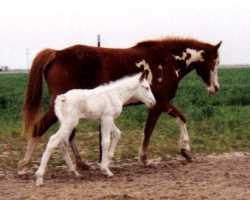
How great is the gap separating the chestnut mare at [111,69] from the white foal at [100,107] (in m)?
0.66

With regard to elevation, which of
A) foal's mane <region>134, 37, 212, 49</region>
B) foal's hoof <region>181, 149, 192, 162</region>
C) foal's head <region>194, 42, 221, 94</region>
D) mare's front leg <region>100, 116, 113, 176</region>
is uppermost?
foal's mane <region>134, 37, 212, 49</region>

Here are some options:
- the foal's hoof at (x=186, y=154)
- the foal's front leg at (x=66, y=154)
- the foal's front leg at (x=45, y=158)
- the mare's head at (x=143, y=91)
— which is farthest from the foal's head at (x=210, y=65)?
the foal's front leg at (x=45, y=158)

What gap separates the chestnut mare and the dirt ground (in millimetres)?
450

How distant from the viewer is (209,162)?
35.0 ft

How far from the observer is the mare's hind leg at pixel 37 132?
941cm

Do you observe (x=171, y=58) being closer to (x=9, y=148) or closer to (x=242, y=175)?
(x=242, y=175)

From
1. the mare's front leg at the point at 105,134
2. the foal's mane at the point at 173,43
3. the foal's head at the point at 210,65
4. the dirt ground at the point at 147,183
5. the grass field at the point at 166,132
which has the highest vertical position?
the foal's mane at the point at 173,43

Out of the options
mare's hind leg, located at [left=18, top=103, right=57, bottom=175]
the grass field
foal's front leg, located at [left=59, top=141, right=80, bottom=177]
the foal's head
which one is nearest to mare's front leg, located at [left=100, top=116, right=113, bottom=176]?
foal's front leg, located at [left=59, top=141, right=80, bottom=177]

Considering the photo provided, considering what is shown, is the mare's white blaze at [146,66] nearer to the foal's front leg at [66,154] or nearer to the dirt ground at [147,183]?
the dirt ground at [147,183]

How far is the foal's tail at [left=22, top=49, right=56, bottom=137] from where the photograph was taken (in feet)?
31.7

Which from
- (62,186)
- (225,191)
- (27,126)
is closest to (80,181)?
(62,186)

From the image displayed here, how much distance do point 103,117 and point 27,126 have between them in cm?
143

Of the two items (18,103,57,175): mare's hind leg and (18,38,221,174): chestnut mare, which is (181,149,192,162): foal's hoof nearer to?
(18,38,221,174): chestnut mare

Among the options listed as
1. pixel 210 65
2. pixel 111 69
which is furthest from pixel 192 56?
pixel 111 69
